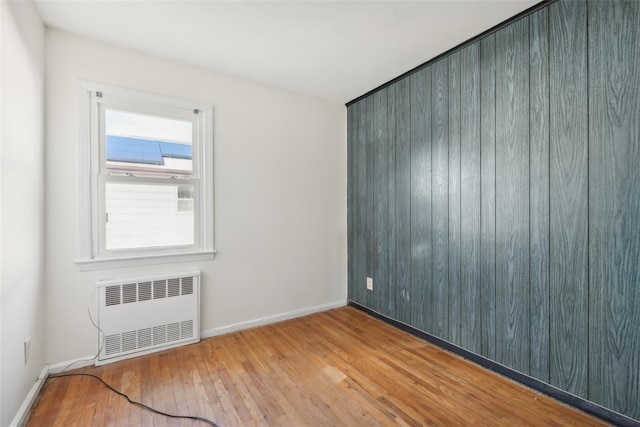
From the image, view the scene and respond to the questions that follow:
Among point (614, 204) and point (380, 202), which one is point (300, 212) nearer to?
point (380, 202)

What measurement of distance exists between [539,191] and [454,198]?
0.60 metres

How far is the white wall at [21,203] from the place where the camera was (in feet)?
4.75

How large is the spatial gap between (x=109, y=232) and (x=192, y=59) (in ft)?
5.30

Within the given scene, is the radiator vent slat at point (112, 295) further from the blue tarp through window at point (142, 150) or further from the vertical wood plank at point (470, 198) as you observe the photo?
the vertical wood plank at point (470, 198)

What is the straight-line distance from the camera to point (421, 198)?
8.63 feet

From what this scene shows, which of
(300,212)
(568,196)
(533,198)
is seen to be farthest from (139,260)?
(568,196)

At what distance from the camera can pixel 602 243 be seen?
1604 mm

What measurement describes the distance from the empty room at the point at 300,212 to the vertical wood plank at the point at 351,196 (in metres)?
0.30

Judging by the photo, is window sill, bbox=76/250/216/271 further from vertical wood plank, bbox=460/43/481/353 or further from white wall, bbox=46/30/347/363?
vertical wood plank, bbox=460/43/481/353

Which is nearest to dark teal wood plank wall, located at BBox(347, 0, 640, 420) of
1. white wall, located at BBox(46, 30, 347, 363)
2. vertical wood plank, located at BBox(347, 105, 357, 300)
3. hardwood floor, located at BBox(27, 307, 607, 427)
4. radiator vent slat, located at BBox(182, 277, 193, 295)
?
hardwood floor, located at BBox(27, 307, 607, 427)

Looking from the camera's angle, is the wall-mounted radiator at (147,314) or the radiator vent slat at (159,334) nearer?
the wall-mounted radiator at (147,314)

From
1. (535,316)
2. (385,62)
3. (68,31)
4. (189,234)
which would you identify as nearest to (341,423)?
(535,316)

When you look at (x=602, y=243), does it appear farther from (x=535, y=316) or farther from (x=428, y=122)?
(x=428, y=122)

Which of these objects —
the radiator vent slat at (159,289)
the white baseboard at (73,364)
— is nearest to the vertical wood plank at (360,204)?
the radiator vent slat at (159,289)
